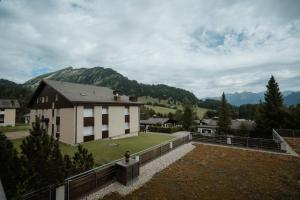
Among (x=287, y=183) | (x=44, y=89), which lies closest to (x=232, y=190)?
(x=287, y=183)

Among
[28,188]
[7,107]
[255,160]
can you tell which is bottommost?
[255,160]

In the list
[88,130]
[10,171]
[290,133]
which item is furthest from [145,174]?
[290,133]

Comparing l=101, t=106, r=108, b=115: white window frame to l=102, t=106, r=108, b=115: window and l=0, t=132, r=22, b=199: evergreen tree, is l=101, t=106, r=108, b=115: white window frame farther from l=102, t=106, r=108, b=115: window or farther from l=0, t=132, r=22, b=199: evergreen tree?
l=0, t=132, r=22, b=199: evergreen tree

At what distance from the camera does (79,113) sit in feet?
72.9

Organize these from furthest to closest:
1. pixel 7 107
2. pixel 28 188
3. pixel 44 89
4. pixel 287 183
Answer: pixel 7 107
pixel 44 89
pixel 287 183
pixel 28 188

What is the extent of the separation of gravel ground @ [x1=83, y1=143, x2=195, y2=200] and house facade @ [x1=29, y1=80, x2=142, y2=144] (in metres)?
12.0

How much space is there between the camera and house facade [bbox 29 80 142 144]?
73.2 ft

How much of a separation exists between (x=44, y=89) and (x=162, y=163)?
24367 millimetres

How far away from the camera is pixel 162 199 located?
8.76 metres

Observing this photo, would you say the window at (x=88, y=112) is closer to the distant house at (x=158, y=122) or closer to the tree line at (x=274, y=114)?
the distant house at (x=158, y=122)

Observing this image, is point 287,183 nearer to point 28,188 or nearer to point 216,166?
point 216,166

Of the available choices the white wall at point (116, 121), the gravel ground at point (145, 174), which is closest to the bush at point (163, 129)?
the white wall at point (116, 121)

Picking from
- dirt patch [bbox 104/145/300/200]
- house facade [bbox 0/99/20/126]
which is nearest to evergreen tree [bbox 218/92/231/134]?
dirt patch [bbox 104/145/300/200]

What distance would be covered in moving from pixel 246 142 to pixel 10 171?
24.1 meters
